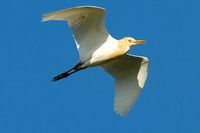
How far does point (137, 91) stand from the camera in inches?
874

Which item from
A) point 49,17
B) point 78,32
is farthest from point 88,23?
point 49,17

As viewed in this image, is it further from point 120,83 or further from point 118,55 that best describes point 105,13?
point 120,83

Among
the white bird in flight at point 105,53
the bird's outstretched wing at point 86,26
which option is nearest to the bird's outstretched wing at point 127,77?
the white bird in flight at point 105,53

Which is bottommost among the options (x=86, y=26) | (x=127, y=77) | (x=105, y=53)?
(x=127, y=77)

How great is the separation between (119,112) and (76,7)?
11.8ft

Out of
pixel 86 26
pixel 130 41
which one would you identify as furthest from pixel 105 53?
pixel 130 41

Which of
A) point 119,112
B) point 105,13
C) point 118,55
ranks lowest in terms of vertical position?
point 119,112

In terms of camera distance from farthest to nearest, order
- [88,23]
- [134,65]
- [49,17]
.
A: [134,65] → [88,23] → [49,17]

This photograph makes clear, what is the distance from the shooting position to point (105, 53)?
2112 centimetres

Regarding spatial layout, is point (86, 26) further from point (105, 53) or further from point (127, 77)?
point (127, 77)

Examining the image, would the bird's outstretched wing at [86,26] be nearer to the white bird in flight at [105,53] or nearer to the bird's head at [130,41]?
the white bird in flight at [105,53]

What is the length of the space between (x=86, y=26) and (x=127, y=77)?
7.70 feet

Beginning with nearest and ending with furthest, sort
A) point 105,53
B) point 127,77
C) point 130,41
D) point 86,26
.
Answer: point 86,26 → point 105,53 → point 130,41 → point 127,77

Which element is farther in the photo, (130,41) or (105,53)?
(130,41)
